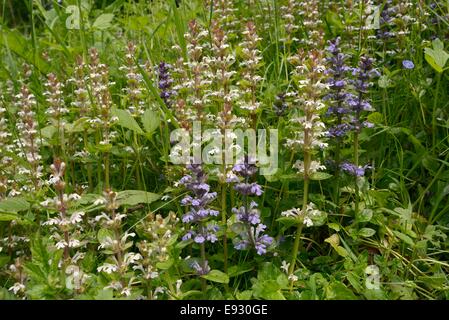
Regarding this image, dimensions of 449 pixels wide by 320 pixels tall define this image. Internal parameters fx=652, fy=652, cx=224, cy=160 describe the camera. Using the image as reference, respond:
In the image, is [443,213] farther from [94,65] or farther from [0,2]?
[0,2]

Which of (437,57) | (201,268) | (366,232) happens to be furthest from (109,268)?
(437,57)

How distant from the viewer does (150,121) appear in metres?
3.13

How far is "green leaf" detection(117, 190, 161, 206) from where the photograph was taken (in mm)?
2904

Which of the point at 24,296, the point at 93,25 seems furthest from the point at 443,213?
the point at 93,25

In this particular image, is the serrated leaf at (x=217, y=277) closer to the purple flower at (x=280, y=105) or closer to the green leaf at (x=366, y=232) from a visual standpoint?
the green leaf at (x=366, y=232)

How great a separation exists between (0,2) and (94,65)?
4695 millimetres

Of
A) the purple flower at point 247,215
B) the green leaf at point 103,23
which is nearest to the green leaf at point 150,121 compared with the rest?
the purple flower at point 247,215

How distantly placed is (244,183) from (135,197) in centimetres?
54

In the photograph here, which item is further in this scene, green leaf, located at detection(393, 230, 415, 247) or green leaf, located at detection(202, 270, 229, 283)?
green leaf, located at detection(393, 230, 415, 247)

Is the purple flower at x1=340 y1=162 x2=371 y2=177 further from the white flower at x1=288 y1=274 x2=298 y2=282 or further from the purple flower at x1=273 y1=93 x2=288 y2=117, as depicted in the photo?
the white flower at x1=288 y1=274 x2=298 y2=282

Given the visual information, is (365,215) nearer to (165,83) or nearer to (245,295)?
(245,295)

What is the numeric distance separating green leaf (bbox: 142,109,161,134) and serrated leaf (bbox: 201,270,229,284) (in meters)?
0.82

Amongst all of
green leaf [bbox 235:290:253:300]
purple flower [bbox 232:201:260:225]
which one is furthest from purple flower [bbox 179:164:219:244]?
green leaf [bbox 235:290:253:300]

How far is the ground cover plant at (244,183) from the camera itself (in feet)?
8.49
